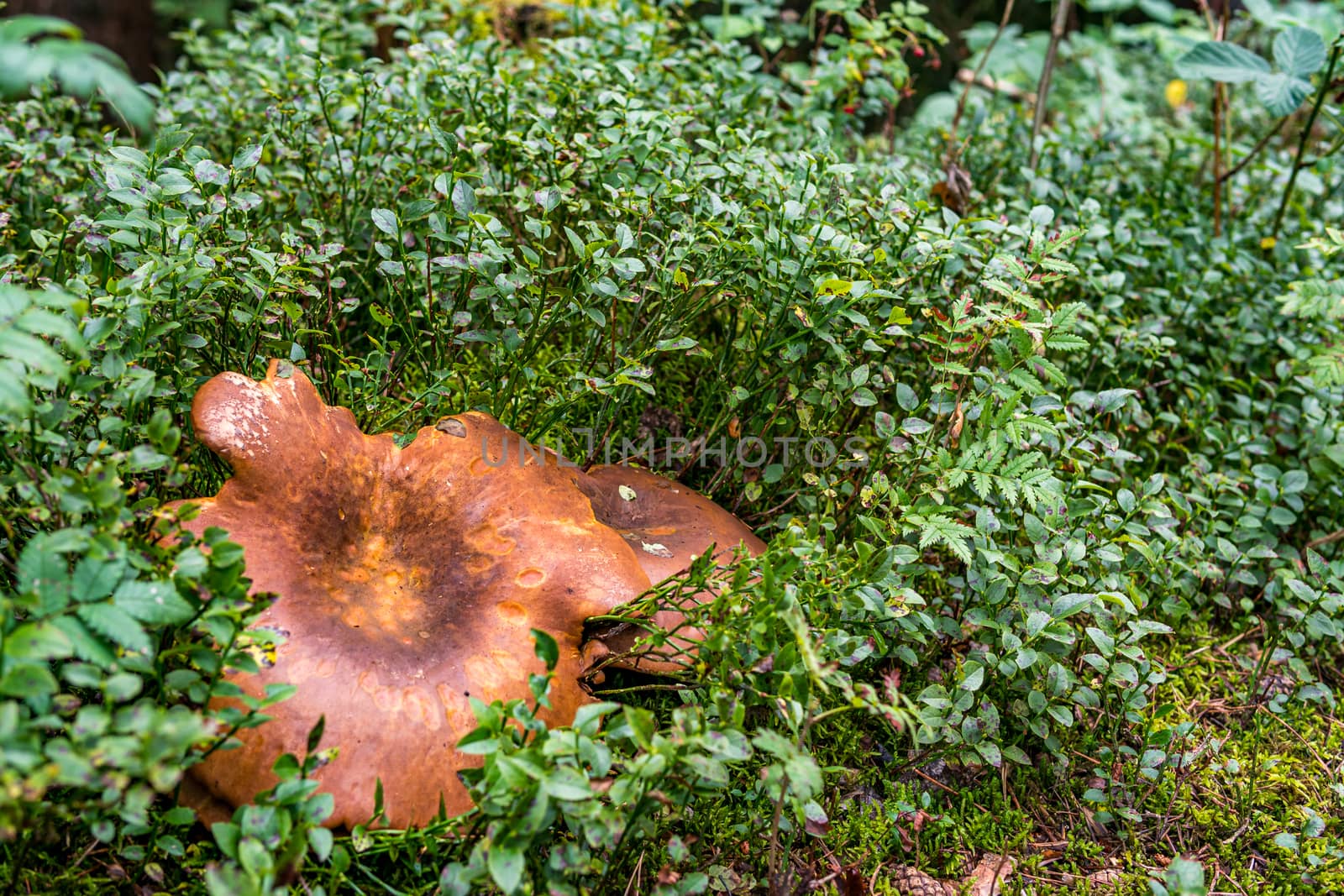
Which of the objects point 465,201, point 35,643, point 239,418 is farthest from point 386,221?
point 35,643

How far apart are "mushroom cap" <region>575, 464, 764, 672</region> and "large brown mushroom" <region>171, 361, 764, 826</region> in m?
0.01

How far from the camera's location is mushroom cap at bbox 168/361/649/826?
1748 millimetres

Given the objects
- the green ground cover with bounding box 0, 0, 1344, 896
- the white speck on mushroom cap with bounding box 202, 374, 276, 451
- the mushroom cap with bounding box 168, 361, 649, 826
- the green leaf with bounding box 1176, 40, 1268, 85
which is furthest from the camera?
the green leaf with bounding box 1176, 40, 1268, 85

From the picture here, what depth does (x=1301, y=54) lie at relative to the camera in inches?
132

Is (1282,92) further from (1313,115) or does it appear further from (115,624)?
(115,624)

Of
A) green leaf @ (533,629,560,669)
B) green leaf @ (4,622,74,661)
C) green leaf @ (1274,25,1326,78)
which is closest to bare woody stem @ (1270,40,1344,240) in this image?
green leaf @ (1274,25,1326,78)

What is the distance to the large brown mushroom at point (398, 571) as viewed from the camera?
5.74 ft

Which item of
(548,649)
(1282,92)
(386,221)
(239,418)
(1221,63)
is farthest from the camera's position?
(1221,63)

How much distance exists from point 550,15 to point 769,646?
12.3 ft

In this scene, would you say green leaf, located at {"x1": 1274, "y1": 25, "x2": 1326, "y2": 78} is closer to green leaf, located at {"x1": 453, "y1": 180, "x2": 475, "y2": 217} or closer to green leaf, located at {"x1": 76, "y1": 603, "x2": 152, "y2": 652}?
green leaf, located at {"x1": 453, "y1": 180, "x2": 475, "y2": 217}

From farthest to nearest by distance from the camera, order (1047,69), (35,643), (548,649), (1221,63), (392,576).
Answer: (1047,69) < (1221,63) < (392,576) < (548,649) < (35,643)

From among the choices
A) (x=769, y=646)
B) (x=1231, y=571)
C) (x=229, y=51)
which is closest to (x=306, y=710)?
(x=769, y=646)

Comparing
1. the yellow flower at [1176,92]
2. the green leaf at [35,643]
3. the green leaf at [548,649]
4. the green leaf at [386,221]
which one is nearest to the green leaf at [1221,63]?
the yellow flower at [1176,92]

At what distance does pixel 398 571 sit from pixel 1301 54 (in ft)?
11.5
